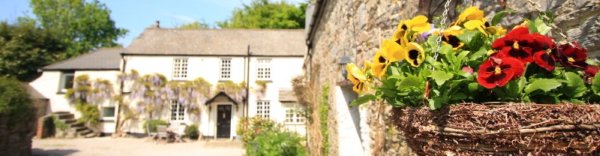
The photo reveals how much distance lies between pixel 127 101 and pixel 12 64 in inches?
430

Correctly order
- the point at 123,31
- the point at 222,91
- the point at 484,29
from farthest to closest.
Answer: the point at 123,31 < the point at 222,91 < the point at 484,29

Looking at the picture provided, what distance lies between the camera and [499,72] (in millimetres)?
987

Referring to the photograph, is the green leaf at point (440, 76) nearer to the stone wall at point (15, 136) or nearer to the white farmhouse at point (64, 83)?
the stone wall at point (15, 136)

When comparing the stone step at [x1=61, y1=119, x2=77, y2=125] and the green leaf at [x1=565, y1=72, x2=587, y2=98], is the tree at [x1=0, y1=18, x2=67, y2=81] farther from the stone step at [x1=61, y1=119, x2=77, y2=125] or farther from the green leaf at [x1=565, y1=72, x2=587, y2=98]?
the green leaf at [x1=565, y1=72, x2=587, y2=98]

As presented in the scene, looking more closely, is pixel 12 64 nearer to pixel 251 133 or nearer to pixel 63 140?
pixel 63 140

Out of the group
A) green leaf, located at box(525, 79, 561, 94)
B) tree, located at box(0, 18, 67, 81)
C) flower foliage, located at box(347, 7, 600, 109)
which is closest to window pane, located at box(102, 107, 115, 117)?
tree, located at box(0, 18, 67, 81)

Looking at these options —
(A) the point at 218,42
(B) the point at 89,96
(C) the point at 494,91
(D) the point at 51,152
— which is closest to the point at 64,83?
(B) the point at 89,96

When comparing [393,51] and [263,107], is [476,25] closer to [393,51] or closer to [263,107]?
[393,51]

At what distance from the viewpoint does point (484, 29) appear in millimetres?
1238

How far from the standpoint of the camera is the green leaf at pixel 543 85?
0.98 m

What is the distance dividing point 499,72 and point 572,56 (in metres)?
0.27

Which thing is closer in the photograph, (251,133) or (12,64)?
(251,133)

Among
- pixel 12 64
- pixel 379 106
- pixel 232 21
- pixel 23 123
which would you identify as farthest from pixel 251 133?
pixel 232 21

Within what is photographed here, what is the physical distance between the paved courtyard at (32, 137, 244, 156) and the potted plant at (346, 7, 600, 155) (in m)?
13.4
